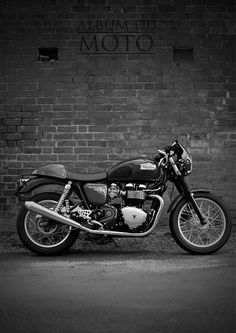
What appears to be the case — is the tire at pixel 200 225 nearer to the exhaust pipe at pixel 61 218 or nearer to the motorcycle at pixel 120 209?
the motorcycle at pixel 120 209

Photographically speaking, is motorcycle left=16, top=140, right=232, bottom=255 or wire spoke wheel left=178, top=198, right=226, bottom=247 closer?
motorcycle left=16, top=140, right=232, bottom=255

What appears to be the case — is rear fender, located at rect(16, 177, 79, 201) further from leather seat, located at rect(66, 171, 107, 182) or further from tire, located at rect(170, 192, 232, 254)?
tire, located at rect(170, 192, 232, 254)

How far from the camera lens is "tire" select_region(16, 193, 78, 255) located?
240 inches

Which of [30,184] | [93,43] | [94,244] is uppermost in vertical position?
Answer: [93,43]

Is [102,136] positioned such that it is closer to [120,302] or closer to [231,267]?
[231,267]

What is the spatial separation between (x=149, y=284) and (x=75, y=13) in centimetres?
469

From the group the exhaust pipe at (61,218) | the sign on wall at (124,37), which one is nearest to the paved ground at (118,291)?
the exhaust pipe at (61,218)

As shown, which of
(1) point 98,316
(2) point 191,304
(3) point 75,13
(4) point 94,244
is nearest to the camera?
(1) point 98,316

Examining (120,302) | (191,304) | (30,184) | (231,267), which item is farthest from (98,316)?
(30,184)

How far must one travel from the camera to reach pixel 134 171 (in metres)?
6.26

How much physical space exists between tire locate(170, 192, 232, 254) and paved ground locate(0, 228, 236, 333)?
0.49 ft

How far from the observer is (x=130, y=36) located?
8.00 metres

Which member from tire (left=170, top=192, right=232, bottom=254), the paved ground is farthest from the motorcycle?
the paved ground

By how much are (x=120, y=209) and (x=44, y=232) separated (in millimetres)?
892
